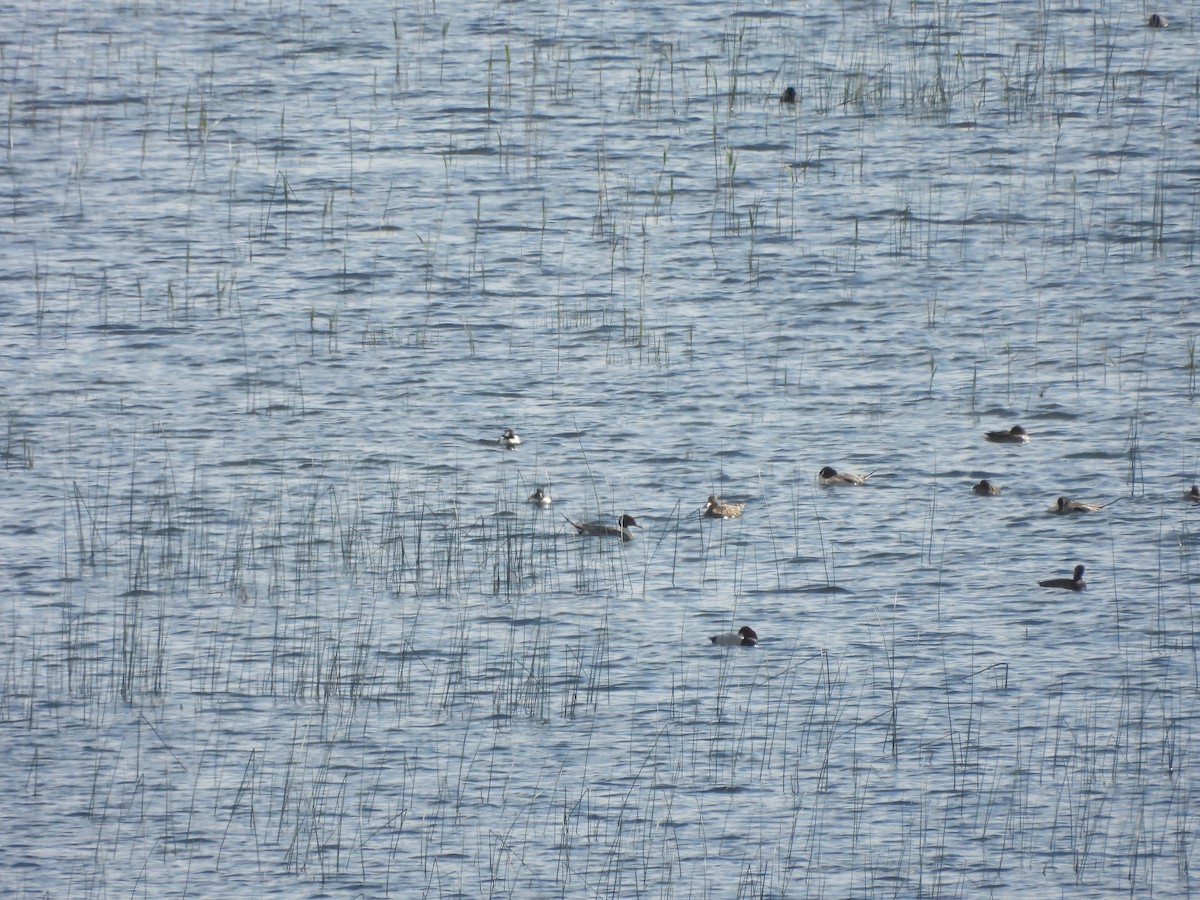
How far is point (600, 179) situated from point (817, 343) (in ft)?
20.2

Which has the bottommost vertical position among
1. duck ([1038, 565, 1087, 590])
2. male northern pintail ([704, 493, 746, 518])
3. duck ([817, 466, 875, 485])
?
duck ([1038, 565, 1087, 590])

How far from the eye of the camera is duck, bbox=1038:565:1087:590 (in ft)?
66.7

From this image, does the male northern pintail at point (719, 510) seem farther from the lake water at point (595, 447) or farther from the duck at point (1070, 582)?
the duck at point (1070, 582)

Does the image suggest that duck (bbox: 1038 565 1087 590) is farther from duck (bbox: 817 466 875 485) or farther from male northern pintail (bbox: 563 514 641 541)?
male northern pintail (bbox: 563 514 641 541)

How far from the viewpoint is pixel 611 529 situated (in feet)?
71.6

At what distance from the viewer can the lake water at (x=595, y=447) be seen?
54.6 ft

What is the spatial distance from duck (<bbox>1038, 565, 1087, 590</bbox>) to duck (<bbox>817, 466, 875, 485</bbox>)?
2.99 meters

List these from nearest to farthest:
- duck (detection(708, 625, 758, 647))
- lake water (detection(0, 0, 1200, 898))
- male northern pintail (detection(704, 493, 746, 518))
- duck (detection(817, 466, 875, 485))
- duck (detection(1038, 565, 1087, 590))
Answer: lake water (detection(0, 0, 1200, 898)), duck (detection(708, 625, 758, 647)), duck (detection(1038, 565, 1087, 590)), male northern pintail (detection(704, 493, 746, 518)), duck (detection(817, 466, 875, 485))

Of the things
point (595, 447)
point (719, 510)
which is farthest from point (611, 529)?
point (595, 447)

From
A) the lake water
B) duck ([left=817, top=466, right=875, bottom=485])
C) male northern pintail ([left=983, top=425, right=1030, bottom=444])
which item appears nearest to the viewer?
the lake water

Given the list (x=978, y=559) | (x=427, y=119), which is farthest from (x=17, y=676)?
(x=427, y=119)

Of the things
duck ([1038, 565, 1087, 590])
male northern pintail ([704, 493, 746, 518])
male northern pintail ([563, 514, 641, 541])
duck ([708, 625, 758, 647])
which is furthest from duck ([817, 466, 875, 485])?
duck ([708, 625, 758, 647])

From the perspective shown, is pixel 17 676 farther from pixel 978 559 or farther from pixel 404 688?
pixel 978 559

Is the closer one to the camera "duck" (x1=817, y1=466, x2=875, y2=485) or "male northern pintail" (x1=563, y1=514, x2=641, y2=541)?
"male northern pintail" (x1=563, y1=514, x2=641, y2=541)
